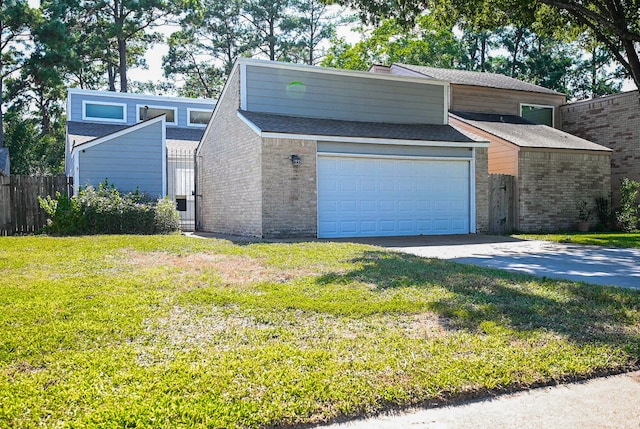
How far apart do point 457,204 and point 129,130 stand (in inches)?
406

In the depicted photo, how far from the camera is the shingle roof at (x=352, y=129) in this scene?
12758mm

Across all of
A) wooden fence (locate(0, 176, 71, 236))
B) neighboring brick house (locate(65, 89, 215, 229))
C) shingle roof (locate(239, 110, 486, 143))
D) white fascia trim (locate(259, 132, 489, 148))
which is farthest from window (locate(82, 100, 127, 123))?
white fascia trim (locate(259, 132, 489, 148))

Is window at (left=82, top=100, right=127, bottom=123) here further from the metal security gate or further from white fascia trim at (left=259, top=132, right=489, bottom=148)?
white fascia trim at (left=259, top=132, right=489, bottom=148)

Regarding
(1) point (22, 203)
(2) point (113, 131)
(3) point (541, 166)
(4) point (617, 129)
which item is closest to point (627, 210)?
(3) point (541, 166)

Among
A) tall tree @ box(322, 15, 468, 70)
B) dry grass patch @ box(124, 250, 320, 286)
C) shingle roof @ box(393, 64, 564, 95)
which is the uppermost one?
tall tree @ box(322, 15, 468, 70)

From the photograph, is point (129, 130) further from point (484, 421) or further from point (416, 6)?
point (484, 421)

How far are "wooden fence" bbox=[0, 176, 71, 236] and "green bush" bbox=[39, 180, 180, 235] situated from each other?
107 cm

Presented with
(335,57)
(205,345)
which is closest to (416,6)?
(205,345)

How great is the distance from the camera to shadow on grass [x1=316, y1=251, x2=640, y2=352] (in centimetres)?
427

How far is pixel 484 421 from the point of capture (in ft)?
9.04

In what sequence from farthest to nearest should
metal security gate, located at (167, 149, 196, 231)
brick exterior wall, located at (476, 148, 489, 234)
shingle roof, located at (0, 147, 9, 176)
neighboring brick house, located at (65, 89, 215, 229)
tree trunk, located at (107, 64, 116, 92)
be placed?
tree trunk, located at (107, 64, 116, 92), metal security gate, located at (167, 149, 196, 231), shingle roof, located at (0, 147, 9, 176), neighboring brick house, located at (65, 89, 215, 229), brick exterior wall, located at (476, 148, 489, 234)

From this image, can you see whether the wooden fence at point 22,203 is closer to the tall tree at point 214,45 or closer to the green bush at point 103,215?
the green bush at point 103,215

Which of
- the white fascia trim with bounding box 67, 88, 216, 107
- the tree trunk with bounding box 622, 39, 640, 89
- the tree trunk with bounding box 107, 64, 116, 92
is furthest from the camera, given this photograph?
the tree trunk with bounding box 107, 64, 116, 92

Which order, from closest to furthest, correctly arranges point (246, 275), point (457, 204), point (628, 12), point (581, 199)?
point (246, 275), point (628, 12), point (457, 204), point (581, 199)
